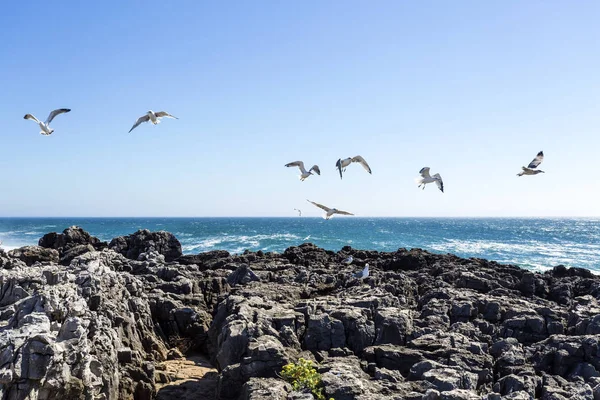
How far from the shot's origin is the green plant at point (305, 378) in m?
8.02

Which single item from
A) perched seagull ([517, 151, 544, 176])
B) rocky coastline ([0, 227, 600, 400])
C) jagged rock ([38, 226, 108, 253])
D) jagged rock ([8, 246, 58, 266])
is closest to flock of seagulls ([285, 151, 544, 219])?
perched seagull ([517, 151, 544, 176])

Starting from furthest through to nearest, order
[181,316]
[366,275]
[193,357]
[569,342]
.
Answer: [366,275]
[181,316]
[193,357]
[569,342]

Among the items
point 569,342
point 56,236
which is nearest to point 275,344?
point 569,342

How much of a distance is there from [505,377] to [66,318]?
811 cm

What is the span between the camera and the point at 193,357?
1423 centimetres

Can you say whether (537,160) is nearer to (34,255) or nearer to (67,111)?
(67,111)

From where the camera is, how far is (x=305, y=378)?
8109 millimetres

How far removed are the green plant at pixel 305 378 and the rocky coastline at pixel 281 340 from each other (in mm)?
163

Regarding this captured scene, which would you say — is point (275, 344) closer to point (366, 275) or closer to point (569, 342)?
point (569, 342)

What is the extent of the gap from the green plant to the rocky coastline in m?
0.16

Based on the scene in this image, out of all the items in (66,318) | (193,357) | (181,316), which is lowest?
(193,357)

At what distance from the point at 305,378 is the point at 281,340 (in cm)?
258

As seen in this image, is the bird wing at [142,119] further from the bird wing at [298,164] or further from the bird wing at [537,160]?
the bird wing at [537,160]

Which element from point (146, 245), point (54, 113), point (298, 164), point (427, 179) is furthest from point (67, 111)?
point (146, 245)
